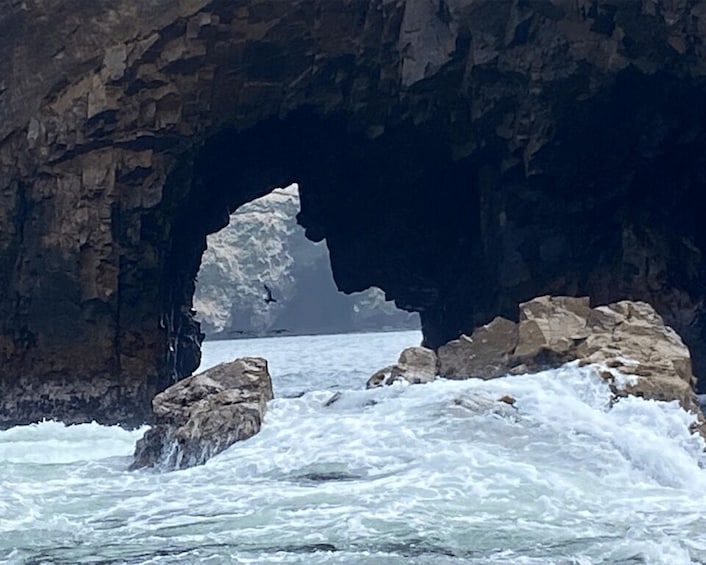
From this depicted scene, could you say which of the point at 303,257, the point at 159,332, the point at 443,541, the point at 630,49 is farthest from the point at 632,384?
the point at 303,257

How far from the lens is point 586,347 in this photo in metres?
18.4

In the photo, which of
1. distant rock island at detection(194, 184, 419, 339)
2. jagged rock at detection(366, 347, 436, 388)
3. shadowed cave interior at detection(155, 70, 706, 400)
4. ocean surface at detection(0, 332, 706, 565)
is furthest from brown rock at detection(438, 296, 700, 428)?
distant rock island at detection(194, 184, 419, 339)

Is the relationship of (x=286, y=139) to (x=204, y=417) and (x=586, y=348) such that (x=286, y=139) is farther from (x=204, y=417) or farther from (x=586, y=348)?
(x=204, y=417)

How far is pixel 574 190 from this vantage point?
27594mm

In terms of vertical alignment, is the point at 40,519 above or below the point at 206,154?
below

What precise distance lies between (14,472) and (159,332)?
39.6 ft

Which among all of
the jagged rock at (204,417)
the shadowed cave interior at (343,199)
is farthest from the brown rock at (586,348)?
the shadowed cave interior at (343,199)

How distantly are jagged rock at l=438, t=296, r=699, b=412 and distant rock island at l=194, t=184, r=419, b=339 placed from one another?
3082 inches

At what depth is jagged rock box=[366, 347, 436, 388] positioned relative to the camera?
2030 centimetres

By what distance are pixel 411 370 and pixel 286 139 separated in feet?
36.0

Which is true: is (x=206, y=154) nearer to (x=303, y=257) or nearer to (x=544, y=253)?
(x=544, y=253)

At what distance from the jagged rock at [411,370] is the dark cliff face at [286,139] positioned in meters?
7.33

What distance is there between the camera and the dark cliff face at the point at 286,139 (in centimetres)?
2573

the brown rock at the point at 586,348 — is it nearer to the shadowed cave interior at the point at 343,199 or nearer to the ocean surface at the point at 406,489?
the ocean surface at the point at 406,489
